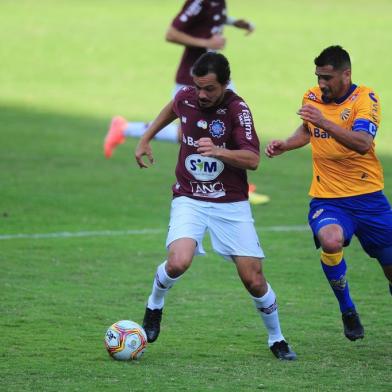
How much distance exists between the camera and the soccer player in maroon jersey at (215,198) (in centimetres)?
776

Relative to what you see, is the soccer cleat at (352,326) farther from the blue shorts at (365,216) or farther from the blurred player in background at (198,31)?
the blurred player in background at (198,31)

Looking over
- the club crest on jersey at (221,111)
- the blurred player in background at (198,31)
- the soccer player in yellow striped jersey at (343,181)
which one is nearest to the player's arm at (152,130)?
the club crest on jersey at (221,111)

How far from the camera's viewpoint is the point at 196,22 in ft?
46.6

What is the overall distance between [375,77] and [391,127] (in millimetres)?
5779

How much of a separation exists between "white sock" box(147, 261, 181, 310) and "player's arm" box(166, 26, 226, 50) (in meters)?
6.34

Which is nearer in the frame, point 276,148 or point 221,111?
point 221,111

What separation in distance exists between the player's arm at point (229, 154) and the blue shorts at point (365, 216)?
2.60ft

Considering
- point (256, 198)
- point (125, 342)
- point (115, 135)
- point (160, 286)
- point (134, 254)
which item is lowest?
point (115, 135)

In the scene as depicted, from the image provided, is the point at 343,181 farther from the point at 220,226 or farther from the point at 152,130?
the point at 152,130

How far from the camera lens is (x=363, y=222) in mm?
8156

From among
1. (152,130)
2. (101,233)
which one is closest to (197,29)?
(101,233)

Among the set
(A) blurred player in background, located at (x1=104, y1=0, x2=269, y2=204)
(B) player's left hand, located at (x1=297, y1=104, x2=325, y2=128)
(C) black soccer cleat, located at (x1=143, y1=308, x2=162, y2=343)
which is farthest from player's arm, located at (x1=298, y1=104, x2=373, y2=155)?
(A) blurred player in background, located at (x1=104, y1=0, x2=269, y2=204)

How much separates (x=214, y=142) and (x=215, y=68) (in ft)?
1.85

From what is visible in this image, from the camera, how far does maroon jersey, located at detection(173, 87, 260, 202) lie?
7.88m
